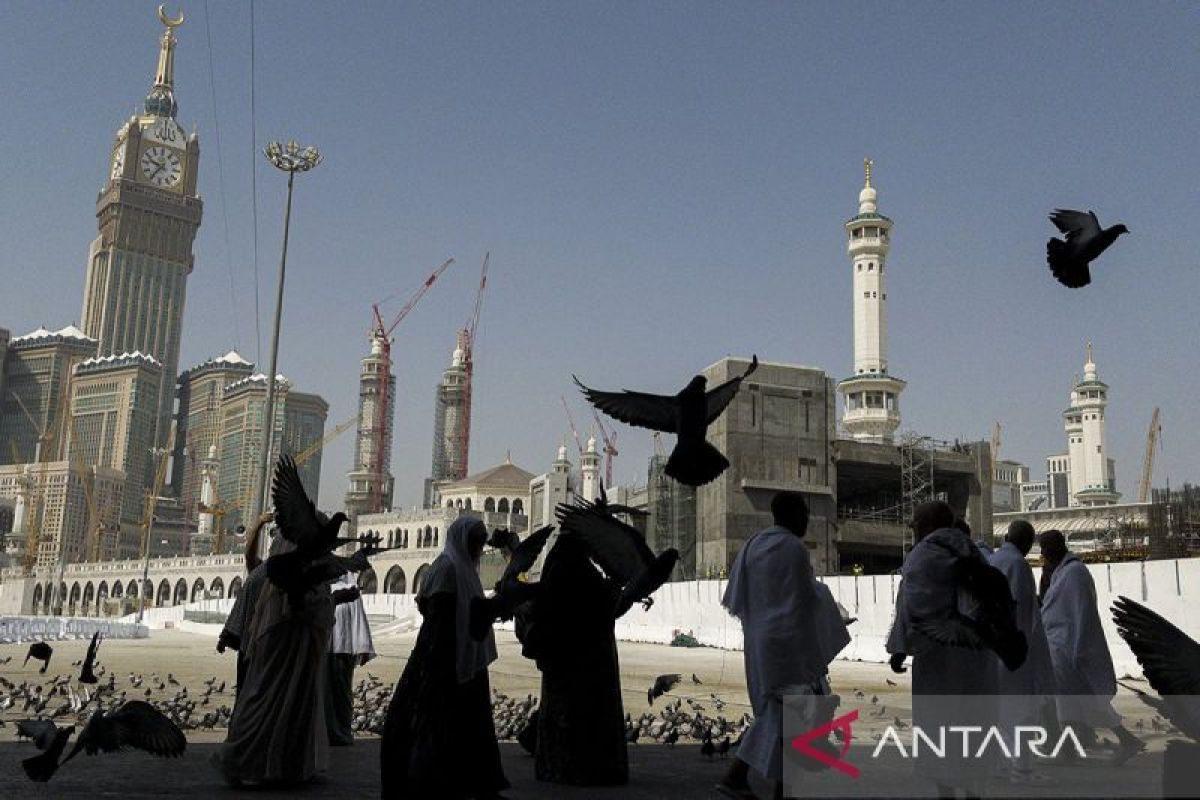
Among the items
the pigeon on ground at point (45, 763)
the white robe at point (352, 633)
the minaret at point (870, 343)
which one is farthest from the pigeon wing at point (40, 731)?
the minaret at point (870, 343)

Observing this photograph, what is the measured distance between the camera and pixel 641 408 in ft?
23.1

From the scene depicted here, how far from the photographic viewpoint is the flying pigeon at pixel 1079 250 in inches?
290

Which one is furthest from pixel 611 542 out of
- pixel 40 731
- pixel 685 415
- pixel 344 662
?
pixel 344 662

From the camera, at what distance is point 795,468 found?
4778 cm

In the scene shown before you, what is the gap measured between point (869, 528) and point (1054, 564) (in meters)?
43.3

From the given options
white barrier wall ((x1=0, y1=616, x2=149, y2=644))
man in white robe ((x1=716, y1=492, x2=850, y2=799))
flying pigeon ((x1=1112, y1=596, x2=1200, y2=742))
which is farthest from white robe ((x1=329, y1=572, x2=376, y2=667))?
white barrier wall ((x1=0, y1=616, x2=149, y2=644))

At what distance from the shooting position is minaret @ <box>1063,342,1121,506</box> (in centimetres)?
9538

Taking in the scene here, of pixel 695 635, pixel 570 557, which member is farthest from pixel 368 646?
pixel 695 635

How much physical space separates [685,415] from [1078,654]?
11.9 ft

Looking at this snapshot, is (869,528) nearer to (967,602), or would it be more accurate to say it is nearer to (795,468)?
(795,468)

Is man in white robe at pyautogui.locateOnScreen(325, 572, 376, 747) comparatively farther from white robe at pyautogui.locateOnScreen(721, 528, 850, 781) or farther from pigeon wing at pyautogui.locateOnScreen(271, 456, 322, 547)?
white robe at pyautogui.locateOnScreen(721, 528, 850, 781)

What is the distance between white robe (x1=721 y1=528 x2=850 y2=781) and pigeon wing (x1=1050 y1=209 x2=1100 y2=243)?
11.5ft

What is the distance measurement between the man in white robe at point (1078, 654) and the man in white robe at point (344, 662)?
5.32 m

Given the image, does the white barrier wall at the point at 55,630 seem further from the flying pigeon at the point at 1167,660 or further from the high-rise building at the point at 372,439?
the high-rise building at the point at 372,439
